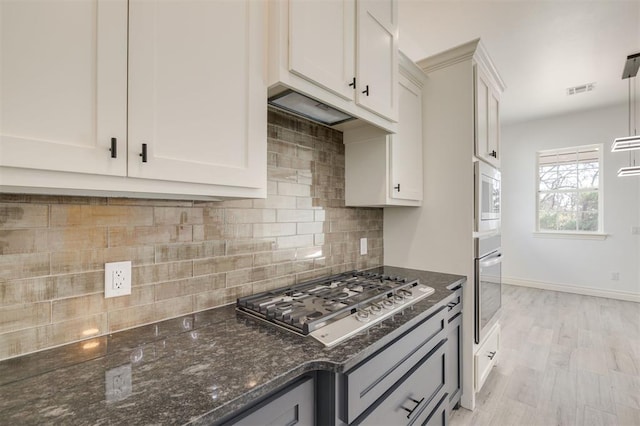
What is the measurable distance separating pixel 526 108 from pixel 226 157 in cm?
527

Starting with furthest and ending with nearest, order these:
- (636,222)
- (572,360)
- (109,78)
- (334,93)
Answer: (636,222), (572,360), (334,93), (109,78)

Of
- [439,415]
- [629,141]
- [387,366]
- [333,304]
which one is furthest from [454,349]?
[629,141]

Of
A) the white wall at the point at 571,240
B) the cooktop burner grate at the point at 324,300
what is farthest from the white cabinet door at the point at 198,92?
the white wall at the point at 571,240

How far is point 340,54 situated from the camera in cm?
139

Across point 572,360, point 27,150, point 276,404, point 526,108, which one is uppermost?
point 526,108

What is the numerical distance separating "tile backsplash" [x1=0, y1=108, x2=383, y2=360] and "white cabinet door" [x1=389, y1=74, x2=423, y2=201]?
37cm

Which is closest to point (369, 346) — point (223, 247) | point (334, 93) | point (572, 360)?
point (223, 247)

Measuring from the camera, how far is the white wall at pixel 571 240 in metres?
4.51

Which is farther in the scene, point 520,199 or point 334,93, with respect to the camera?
point 520,199

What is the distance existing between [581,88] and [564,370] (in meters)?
3.52

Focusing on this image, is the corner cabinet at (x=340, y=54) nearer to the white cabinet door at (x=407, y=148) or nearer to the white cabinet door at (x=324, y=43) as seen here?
the white cabinet door at (x=324, y=43)

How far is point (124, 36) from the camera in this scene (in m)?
0.81

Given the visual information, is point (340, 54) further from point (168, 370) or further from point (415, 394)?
point (415, 394)

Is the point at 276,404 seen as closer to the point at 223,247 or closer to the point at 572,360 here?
the point at 223,247
